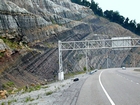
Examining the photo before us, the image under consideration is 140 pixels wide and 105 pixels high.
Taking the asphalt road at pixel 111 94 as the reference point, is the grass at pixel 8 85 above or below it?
below

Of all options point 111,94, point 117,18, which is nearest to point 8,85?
point 111,94

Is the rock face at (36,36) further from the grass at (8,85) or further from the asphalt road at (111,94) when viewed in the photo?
the asphalt road at (111,94)

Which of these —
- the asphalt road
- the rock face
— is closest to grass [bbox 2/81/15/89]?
the rock face

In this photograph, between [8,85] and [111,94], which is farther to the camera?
[8,85]

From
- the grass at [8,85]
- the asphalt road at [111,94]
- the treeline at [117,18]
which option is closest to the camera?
the asphalt road at [111,94]

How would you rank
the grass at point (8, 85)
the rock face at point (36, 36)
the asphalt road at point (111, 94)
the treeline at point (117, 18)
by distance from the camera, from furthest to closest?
1. the treeline at point (117, 18)
2. the rock face at point (36, 36)
3. the grass at point (8, 85)
4. the asphalt road at point (111, 94)

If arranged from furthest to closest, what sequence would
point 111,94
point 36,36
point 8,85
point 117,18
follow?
point 117,18 → point 36,36 → point 8,85 → point 111,94

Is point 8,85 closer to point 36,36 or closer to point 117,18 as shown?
point 36,36

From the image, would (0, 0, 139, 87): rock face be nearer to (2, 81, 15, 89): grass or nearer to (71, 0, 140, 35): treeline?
(2, 81, 15, 89): grass

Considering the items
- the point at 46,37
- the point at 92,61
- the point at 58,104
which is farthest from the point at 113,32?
the point at 58,104

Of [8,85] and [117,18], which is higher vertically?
[117,18]

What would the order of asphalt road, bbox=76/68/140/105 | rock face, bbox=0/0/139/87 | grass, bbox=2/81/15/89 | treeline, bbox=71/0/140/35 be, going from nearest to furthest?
asphalt road, bbox=76/68/140/105, grass, bbox=2/81/15/89, rock face, bbox=0/0/139/87, treeline, bbox=71/0/140/35

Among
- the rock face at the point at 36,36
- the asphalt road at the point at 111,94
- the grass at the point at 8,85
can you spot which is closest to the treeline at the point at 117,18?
the rock face at the point at 36,36

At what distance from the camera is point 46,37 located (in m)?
61.1
